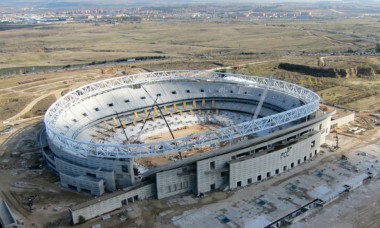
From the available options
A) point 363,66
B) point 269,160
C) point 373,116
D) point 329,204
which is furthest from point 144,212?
point 363,66

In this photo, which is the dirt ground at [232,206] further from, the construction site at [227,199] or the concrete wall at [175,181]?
the concrete wall at [175,181]

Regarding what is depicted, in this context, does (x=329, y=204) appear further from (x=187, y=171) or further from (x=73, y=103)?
(x=73, y=103)

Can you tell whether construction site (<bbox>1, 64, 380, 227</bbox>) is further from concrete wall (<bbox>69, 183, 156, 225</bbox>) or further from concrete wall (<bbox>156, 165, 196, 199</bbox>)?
concrete wall (<bbox>156, 165, 196, 199</bbox>)

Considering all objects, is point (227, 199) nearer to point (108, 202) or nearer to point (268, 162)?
point (268, 162)

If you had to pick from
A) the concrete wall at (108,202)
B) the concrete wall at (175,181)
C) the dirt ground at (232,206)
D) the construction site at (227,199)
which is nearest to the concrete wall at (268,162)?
the construction site at (227,199)

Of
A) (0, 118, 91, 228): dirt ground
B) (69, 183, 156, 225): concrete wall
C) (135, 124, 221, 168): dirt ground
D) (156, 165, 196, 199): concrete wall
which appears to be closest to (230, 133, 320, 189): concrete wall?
(156, 165, 196, 199): concrete wall

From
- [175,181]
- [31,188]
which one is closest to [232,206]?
[175,181]

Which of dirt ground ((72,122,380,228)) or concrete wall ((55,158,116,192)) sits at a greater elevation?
concrete wall ((55,158,116,192))
